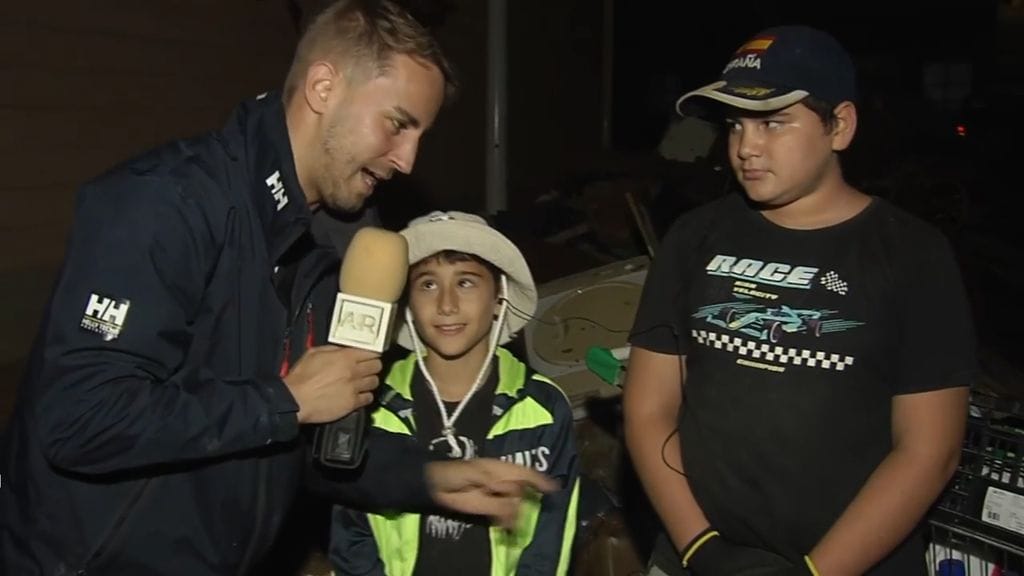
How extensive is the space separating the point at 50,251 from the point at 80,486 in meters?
2.51

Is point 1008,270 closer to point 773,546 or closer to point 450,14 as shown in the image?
point 450,14

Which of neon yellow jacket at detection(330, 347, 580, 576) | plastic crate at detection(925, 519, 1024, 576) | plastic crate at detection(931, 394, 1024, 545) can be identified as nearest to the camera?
plastic crate at detection(931, 394, 1024, 545)

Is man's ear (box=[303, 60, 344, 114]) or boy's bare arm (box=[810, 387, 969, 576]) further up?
man's ear (box=[303, 60, 344, 114])

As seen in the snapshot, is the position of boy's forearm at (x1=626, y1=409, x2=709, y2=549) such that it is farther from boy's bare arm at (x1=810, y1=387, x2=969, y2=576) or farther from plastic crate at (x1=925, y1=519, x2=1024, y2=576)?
plastic crate at (x1=925, y1=519, x2=1024, y2=576)

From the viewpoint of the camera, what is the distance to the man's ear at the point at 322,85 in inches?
82.4

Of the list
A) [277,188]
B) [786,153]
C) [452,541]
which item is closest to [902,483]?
[786,153]

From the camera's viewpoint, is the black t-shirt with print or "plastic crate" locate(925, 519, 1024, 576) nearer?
A: the black t-shirt with print

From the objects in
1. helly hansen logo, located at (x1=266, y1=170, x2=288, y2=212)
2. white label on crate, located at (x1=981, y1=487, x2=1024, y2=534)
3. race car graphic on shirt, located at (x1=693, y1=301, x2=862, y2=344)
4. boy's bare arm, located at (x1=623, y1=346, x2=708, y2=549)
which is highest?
helly hansen logo, located at (x1=266, y1=170, x2=288, y2=212)

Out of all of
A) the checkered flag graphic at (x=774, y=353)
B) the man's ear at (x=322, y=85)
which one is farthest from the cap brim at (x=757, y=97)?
the man's ear at (x=322, y=85)

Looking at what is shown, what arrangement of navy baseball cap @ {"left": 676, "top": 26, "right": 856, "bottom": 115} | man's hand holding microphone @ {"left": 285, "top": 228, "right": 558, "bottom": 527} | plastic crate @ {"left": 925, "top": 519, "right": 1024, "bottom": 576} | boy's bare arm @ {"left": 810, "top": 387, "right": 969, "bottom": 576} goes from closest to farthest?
man's hand holding microphone @ {"left": 285, "top": 228, "right": 558, "bottom": 527} < boy's bare arm @ {"left": 810, "top": 387, "right": 969, "bottom": 576} < navy baseball cap @ {"left": 676, "top": 26, "right": 856, "bottom": 115} < plastic crate @ {"left": 925, "top": 519, "right": 1024, "bottom": 576}

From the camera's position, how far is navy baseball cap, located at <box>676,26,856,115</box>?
88.7 inches

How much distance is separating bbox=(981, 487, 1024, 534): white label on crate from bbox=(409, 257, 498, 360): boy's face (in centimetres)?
133

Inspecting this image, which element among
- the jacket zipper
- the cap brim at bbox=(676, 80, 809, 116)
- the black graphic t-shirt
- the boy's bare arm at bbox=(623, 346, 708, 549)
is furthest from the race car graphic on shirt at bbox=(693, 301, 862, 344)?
the jacket zipper

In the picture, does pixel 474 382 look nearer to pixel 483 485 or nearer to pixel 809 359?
pixel 483 485
